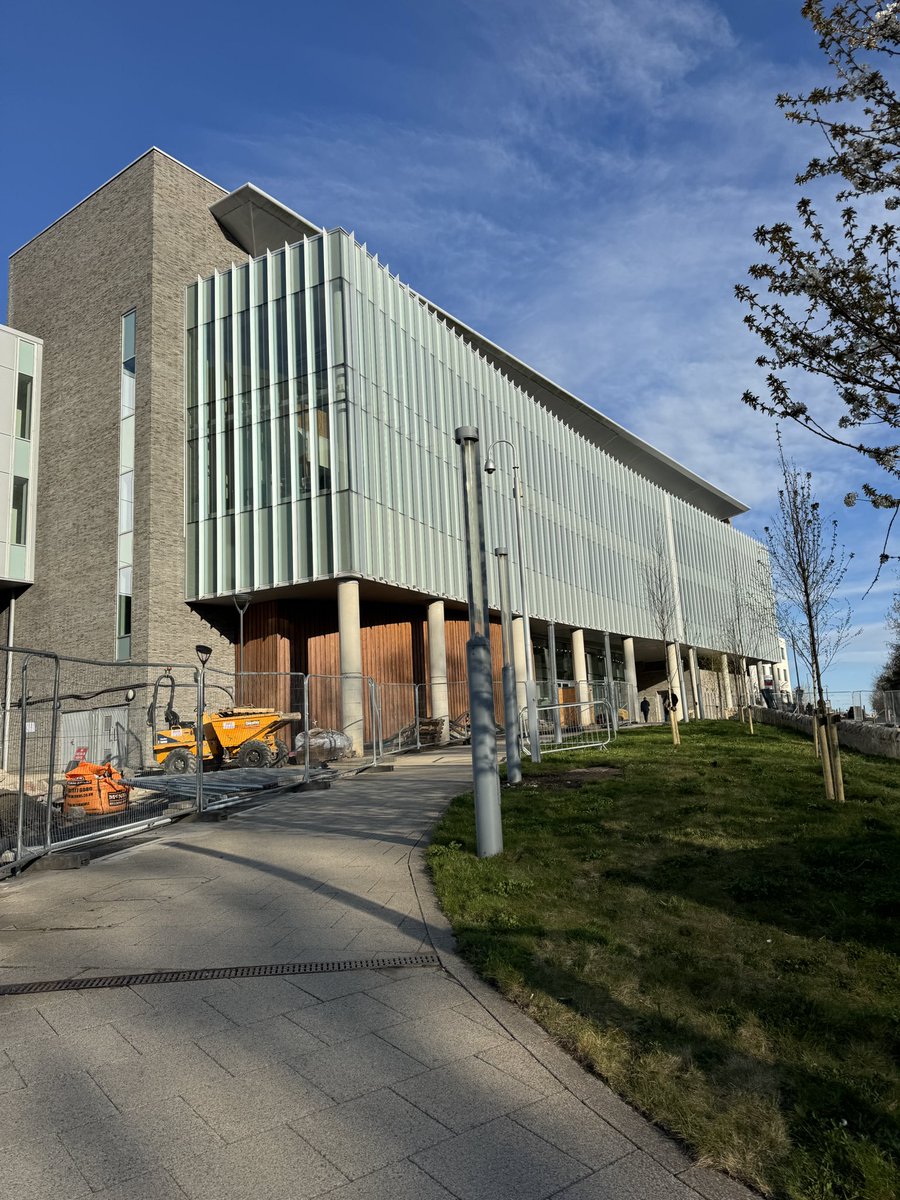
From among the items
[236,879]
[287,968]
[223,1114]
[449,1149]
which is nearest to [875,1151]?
[449,1149]

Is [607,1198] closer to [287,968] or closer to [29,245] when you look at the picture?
[287,968]

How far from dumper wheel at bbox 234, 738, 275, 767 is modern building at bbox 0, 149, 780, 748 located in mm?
4455

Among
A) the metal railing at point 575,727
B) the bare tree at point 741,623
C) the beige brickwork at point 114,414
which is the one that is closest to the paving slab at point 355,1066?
the metal railing at point 575,727

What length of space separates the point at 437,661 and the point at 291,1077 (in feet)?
84.4

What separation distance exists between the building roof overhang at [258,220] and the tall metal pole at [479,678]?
2466 cm

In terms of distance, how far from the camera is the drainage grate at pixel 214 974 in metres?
5.12

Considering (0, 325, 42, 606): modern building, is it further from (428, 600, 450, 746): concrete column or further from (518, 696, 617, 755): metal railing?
(518, 696, 617, 755): metal railing

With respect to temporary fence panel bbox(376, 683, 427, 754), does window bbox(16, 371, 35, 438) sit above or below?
above

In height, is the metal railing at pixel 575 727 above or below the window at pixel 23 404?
below

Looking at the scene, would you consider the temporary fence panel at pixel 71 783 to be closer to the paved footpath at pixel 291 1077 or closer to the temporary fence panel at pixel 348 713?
the paved footpath at pixel 291 1077

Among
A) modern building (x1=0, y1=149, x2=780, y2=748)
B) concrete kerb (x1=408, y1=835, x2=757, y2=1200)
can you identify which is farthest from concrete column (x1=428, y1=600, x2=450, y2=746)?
concrete kerb (x1=408, y1=835, x2=757, y2=1200)

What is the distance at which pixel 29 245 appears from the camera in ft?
116

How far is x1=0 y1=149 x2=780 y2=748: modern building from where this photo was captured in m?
26.6

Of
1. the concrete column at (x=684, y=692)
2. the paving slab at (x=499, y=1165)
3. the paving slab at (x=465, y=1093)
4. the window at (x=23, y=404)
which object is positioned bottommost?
the paving slab at (x=499, y=1165)
